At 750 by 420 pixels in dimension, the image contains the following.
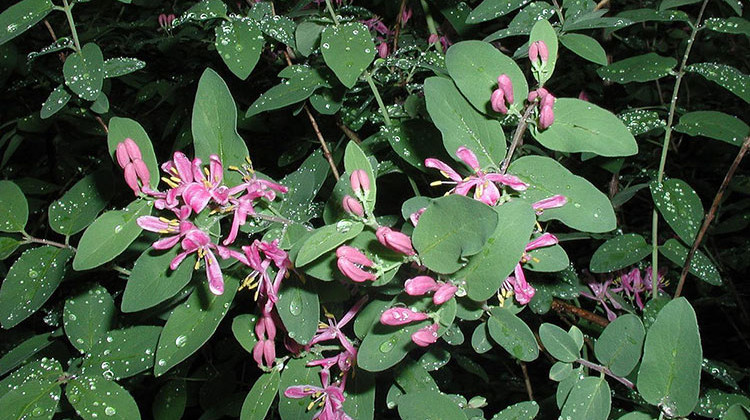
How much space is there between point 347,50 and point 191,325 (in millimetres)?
650

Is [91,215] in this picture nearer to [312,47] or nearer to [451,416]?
[312,47]

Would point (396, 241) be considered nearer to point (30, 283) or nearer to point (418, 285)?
point (418, 285)

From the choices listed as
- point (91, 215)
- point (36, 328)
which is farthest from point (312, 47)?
point (36, 328)

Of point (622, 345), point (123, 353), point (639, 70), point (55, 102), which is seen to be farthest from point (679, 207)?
point (55, 102)

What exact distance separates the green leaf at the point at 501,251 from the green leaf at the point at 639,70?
0.86m

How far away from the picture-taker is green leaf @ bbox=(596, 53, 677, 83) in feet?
4.94

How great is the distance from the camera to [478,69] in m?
1.04

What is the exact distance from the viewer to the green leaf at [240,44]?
4.11 feet

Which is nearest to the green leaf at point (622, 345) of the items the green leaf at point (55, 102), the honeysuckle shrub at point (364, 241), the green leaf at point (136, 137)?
the honeysuckle shrub at point (364, 241)

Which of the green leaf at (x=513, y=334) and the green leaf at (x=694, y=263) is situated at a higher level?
the green leaf at (x=513, y=334)

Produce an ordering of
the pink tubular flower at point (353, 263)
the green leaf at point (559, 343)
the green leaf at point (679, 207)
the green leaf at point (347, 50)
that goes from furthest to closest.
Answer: the green leaf at point (679, 207)
the green leaf at point (347, 50)
the green leaf at point (559, 343)
the pink tubular flower at point (353, 263)

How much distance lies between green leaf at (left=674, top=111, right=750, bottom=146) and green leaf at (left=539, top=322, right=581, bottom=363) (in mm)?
814

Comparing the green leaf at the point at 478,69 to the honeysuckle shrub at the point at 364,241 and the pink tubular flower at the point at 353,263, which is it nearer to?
the honeysuckle shrub at the point at 364,241

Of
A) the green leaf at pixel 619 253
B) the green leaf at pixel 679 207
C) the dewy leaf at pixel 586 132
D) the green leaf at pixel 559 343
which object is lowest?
the green leaf at pixel 619 253
